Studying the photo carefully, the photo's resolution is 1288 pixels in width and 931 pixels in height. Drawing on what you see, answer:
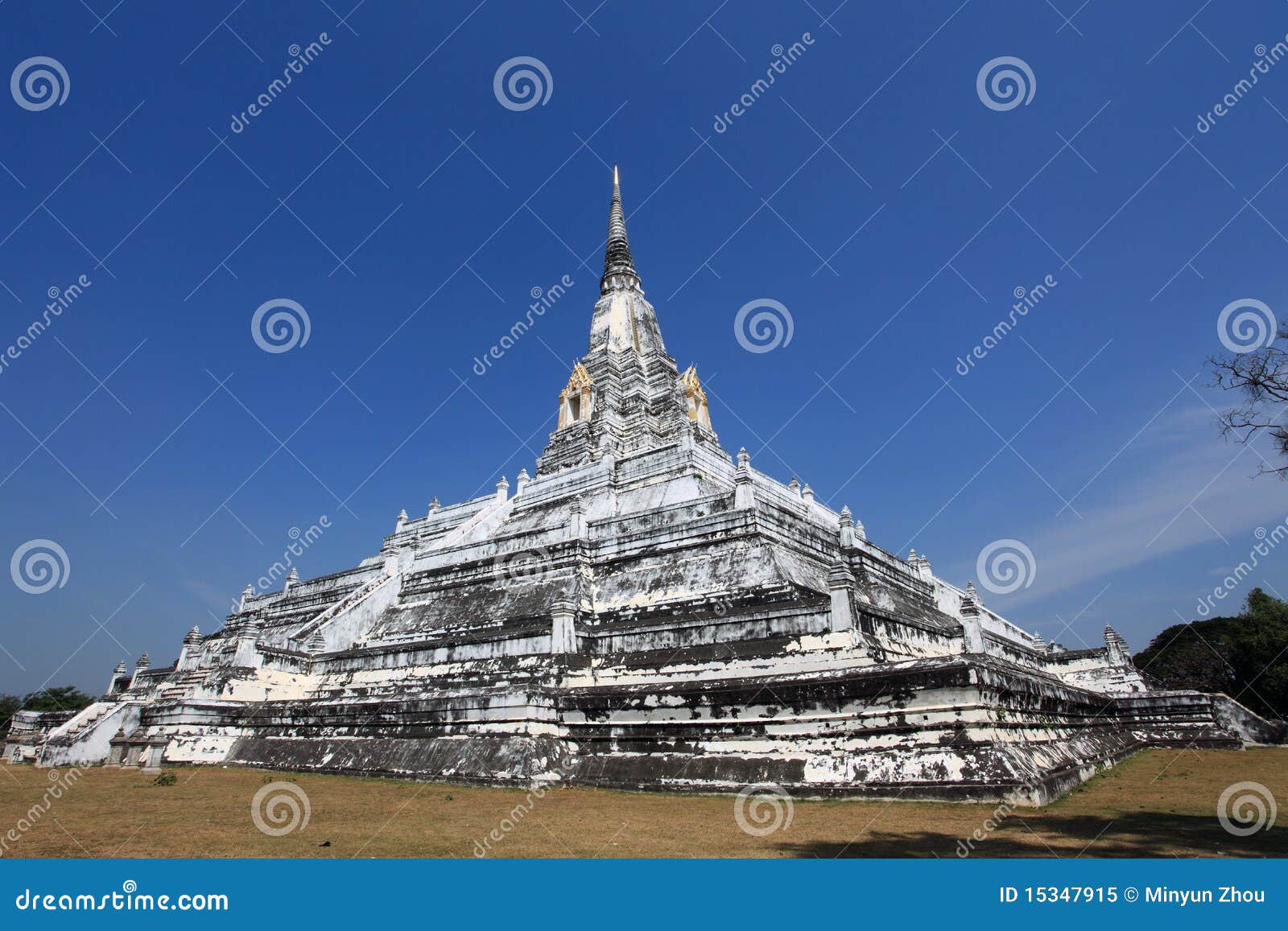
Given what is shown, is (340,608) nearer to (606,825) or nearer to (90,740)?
(90,740)

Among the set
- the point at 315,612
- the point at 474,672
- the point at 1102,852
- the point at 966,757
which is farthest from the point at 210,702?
the point at 1102,852

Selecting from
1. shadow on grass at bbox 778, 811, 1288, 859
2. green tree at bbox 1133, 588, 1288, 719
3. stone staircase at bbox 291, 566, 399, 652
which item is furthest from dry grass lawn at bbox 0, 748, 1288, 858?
green tree at bbox 1133, 588, 1288, 719

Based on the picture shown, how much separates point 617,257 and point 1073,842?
44.4 m

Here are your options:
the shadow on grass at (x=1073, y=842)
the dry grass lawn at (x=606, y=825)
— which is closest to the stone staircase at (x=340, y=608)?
the dry grass lawn at (x=606, y=825)

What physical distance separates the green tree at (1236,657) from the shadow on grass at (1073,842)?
34.4 meters

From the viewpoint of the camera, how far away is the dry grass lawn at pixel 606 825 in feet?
23.9

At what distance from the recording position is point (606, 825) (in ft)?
30.3

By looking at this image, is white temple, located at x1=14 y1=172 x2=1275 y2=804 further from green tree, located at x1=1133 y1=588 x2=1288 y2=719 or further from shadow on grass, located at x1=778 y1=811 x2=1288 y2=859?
green tree, located at x1=1133 y1=588 x2=1288 y2=719

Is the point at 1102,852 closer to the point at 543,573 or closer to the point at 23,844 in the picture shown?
the point at 23,844

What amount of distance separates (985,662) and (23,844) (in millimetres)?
12796

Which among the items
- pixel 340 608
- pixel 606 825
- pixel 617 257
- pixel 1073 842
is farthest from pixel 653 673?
pixel 617 257

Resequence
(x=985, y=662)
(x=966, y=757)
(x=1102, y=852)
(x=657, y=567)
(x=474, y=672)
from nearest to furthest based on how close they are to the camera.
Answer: (x=1102, y=852) < (x=966, y=757) < (x=985, y=662) < (x=474, y=672) < (x=657, y=567)

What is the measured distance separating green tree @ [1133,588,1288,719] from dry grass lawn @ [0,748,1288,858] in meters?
27.0

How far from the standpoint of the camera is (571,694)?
1504 centimetres
